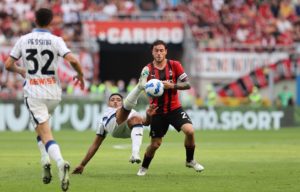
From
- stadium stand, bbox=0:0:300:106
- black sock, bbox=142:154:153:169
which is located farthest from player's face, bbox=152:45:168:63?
stadium stand, bbox=0:0:300:106

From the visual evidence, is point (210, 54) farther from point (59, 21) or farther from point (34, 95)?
point (34, 95)

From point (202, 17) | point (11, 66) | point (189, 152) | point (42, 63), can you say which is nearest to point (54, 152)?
point (42, 63)

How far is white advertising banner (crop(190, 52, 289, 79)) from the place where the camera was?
4144 centimetres

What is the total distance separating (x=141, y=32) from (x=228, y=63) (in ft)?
13.7

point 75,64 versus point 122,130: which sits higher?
point 75,64

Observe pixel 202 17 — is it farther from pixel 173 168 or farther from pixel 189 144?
pixel 189 144

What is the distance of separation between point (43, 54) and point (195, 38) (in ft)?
96.8

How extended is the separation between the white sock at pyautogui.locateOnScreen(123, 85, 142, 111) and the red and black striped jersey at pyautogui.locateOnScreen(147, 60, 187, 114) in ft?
1.93

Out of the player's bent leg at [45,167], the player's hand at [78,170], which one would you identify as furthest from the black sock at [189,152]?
the player's bent leg at [45,167]

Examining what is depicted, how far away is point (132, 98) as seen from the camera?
1438 centimetres

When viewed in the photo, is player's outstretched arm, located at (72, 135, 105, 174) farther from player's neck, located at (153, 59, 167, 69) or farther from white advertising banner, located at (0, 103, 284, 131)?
white advertising banner, located at (0, 103, 284, 131)

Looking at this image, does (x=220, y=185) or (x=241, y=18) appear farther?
(x=241, y=18)

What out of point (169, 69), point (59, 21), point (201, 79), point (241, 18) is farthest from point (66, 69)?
point (169, 69)

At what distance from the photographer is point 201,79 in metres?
41.5
